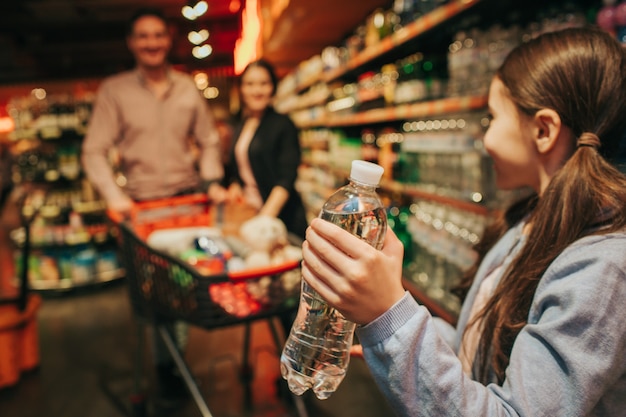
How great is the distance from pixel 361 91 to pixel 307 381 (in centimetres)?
413

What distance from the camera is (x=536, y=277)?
2.98 feet

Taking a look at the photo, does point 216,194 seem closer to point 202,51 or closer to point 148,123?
point 148,123

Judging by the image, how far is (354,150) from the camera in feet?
17.4

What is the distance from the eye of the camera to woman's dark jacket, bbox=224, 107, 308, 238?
2809 millimetres

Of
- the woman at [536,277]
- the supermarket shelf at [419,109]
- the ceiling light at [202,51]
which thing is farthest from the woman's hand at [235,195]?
the ceiling light at [202,51]

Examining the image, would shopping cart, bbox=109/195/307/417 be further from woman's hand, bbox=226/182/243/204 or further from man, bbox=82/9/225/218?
man, bbox=82/9/225/218

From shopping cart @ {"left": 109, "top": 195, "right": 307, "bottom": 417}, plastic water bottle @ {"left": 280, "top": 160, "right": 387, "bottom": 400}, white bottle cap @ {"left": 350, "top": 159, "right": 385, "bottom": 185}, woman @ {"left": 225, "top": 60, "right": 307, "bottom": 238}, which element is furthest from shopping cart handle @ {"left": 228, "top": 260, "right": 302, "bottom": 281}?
woman @ {"left": 225, "top": 60, "right": 307, "bottom": 238}

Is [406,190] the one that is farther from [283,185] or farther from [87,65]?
[87,65]

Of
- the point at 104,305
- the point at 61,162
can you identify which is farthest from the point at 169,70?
the point at 61,162

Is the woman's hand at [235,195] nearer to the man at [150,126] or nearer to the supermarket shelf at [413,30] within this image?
the man at [150,126]

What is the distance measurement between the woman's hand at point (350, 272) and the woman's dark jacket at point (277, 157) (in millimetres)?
2067

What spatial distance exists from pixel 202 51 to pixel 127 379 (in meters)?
8.08

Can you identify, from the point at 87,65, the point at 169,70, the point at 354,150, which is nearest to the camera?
the point at 169,70

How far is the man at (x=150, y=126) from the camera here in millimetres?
2672
